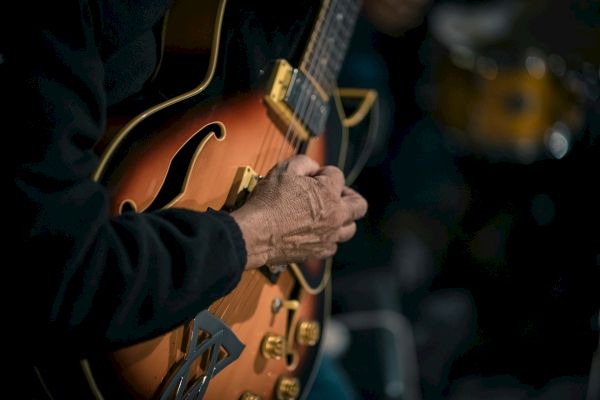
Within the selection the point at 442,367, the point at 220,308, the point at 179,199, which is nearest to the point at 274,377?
the point at 220,308

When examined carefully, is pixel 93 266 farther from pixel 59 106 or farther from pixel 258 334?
pixel 258 334

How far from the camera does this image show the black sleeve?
46cm

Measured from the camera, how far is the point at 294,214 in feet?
2.20

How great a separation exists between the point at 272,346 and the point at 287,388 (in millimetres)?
92

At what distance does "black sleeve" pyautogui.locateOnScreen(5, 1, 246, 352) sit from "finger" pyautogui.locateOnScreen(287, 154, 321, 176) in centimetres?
26

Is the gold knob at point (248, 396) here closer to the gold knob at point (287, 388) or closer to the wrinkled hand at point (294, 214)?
the gold knob at point (287, 388)

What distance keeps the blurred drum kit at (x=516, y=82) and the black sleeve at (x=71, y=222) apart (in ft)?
5.98

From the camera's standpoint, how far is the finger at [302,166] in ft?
2.47

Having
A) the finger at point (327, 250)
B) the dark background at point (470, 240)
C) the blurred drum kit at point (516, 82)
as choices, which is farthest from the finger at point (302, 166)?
the blurred drum kit at point (516, 82)

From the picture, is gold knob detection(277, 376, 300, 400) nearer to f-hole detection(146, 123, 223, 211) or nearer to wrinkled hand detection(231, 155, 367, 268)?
wrinkled hand detection(231, 155, 367, 268)

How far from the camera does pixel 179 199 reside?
63cm

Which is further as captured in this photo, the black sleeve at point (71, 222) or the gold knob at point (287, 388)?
the gold knob at point (287, 388)

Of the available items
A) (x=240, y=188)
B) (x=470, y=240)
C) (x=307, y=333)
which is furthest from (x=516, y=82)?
(x=240, y=188)

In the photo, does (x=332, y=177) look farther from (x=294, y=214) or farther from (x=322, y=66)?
(x=322, y=66)
